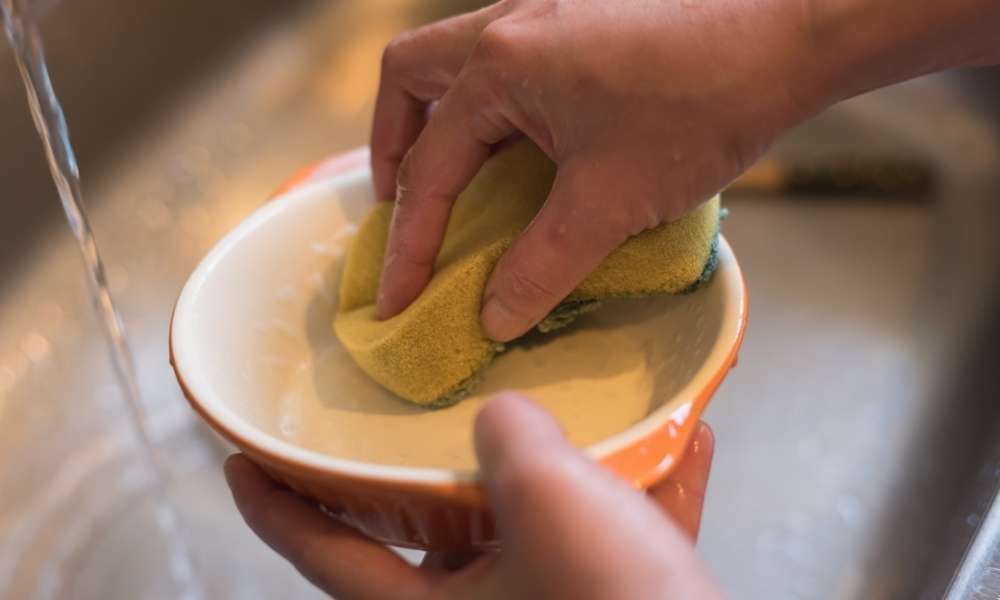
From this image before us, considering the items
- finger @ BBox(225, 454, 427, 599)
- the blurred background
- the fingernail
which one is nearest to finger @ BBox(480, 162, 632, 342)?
the fingernail

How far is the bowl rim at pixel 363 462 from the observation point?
33 centimetres

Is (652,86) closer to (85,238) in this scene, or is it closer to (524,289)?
(524,289)


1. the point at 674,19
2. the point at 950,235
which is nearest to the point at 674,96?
the point at 674,19

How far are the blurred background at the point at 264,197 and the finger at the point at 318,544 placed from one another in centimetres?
23

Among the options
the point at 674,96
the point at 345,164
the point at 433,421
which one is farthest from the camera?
the point at 345,164

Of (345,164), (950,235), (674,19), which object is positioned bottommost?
(950,235)

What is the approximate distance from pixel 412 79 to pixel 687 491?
0.76 ft

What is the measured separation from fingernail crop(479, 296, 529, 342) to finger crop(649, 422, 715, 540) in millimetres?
97

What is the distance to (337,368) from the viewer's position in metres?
0.48

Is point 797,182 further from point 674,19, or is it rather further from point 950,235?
point 674,19

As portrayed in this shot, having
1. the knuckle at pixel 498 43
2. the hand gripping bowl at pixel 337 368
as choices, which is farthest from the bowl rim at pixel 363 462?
the knuckle at pixel 498 43

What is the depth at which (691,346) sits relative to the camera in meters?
0.41

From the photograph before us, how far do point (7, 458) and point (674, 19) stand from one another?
0.56m

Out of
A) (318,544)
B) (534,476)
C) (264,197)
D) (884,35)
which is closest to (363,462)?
(318,544)
